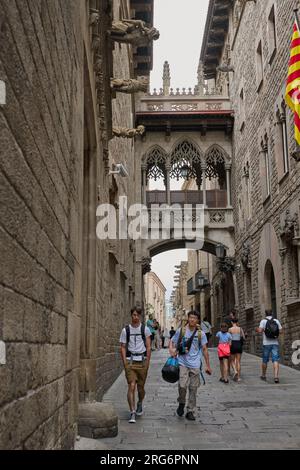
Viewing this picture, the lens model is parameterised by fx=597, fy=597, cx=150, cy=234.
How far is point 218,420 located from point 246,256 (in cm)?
Answer: 1427

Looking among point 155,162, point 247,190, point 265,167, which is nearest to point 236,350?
point 265,167

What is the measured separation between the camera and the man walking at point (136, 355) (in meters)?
7.94

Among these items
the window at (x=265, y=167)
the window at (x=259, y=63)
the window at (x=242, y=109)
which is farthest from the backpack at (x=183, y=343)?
the window at (x=242, y=109)

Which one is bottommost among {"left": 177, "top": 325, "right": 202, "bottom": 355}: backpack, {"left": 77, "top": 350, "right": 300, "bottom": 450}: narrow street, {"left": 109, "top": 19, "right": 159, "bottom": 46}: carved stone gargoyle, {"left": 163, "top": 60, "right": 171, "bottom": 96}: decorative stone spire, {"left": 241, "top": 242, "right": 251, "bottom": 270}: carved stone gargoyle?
{"left": 77, "top": 350, "right": 300, "bottom": 450}: narrow street

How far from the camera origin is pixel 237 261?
24.5 m

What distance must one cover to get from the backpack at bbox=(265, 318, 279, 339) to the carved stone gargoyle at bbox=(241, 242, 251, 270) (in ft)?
30.1

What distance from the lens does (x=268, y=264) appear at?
1819 cm

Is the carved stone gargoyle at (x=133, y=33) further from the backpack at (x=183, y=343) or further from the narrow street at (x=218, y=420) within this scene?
the narrow street at (x=218, y=420)

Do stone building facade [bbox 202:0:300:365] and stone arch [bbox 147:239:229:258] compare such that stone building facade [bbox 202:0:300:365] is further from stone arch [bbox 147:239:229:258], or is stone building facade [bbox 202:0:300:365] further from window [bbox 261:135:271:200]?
stone arch [bbox 147:239:229:258]

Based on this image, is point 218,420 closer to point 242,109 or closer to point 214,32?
point 242,109

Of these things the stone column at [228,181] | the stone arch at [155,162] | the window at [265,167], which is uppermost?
the stone arch at [155,162]

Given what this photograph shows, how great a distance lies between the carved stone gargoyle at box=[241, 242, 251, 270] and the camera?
21359 mm

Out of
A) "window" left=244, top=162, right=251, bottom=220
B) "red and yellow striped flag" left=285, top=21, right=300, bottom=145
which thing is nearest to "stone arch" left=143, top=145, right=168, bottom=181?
"window" left=244, top=162, right=251, bottom=220

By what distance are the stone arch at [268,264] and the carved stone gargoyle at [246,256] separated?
2.08 m
